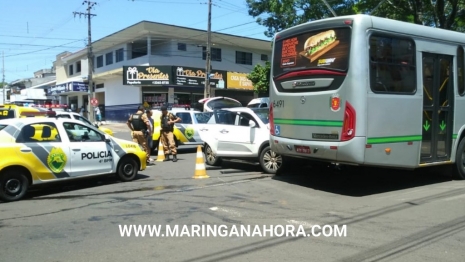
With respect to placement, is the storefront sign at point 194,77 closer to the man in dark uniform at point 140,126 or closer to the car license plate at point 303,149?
the man in dark uniform at point 140,126

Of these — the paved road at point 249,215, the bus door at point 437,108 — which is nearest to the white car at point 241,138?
the paved road at point 249,215

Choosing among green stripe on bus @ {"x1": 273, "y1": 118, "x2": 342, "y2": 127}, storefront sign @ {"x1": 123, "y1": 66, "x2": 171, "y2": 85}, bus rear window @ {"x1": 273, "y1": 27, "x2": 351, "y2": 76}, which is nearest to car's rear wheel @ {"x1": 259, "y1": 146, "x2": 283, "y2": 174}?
green stripe on bus @ {"x1": 273, "y1": 118, "x2": 342, "y2": 127}

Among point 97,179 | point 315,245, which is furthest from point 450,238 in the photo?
point 97,179

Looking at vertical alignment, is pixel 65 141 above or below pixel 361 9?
below

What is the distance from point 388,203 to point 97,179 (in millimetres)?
6621

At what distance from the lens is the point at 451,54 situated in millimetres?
9227

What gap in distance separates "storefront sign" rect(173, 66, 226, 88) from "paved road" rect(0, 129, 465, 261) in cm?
2437

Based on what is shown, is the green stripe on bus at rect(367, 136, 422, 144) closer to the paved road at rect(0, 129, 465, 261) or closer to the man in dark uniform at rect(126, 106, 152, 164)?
the paved road at rect(0, 129, 465, 261)

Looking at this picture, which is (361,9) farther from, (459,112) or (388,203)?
(388,203)

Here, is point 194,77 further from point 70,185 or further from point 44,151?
point 44,151

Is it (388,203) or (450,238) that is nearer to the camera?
(450,238)

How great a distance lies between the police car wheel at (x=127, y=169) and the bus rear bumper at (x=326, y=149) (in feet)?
11.6

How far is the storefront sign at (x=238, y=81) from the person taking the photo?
38156mm

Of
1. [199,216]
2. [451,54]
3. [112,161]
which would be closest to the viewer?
[199,216]
